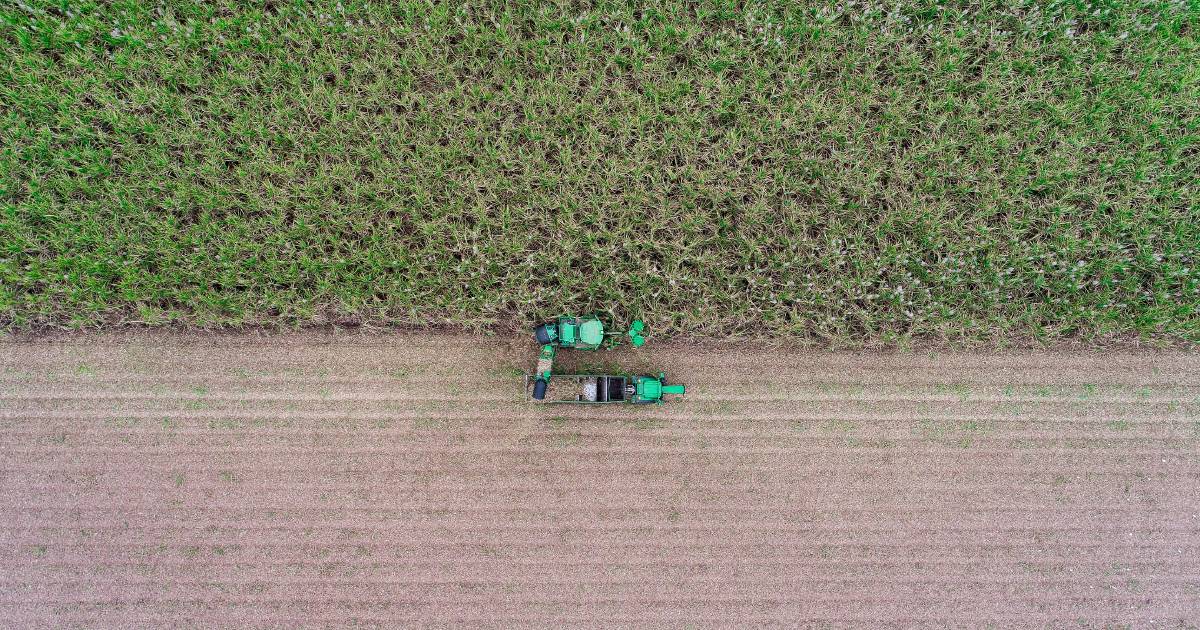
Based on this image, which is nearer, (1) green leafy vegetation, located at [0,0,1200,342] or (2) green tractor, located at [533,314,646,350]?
(2) green tractor, located at [533,314,646,350]

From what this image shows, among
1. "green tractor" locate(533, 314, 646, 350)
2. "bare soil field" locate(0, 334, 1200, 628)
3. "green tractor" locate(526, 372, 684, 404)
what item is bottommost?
"bare soil field" locate(0, 334, 1200, 628)

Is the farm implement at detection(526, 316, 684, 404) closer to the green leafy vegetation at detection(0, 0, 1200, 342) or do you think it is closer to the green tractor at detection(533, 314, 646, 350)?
the green tractor at detection(533, 314, 646, 350)

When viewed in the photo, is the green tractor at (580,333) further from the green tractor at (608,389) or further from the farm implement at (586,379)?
the green tractor at (608,389)

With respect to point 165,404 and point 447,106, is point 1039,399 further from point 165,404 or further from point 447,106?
point 165,404

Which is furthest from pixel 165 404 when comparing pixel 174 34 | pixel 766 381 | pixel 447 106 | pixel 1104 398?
pixel 1104 398

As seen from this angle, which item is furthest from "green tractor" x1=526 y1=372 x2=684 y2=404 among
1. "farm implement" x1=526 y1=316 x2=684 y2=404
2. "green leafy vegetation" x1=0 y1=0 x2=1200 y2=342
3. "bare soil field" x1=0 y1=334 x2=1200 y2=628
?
"green leafy vegetation" x1=0 y1=0 x2=1200 y2=342

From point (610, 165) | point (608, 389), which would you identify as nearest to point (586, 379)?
point (608, 389)
